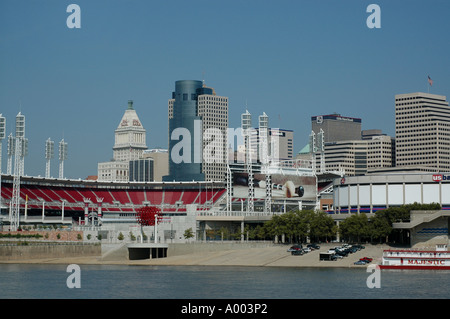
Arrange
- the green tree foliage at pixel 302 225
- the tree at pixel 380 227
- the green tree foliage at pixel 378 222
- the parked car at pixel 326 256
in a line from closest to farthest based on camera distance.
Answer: the parked car at pixel 326 256, the tree at pixel 380 227, the green tree foliage at pixel 378 222, the green tree foliage at pixel 302 225

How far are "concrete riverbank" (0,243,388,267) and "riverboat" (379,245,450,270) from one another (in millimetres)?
5647

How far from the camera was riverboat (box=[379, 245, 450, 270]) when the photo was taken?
12562 centimetres

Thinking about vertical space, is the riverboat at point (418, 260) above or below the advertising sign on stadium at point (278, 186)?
below

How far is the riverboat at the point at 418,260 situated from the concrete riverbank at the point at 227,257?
5.65m

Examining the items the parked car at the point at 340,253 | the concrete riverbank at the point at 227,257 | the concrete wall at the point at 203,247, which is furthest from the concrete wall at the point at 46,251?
the parked car at the point at 340,253

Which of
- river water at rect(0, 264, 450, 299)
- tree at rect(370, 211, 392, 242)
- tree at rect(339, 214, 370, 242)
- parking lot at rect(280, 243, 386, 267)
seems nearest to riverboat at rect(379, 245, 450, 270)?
river water at rect(0, 264, 450, 299)

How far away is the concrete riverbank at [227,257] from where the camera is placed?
137m

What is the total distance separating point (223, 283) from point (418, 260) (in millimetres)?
37207

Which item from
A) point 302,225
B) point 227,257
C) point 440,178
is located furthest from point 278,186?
point 227,257

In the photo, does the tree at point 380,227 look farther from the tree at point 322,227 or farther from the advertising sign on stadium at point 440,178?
the advertising sign on stadium at point 440,178

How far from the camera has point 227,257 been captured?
147250 mm

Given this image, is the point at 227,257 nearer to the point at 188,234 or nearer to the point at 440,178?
the point at 188,234
